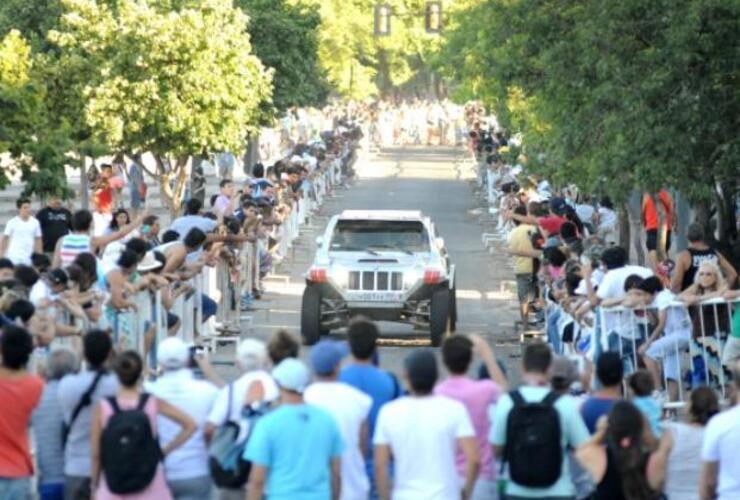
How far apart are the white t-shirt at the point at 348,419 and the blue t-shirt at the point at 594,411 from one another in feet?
3.91

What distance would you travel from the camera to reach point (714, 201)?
1141 inches

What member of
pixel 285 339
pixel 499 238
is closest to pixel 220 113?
pixel 499 238

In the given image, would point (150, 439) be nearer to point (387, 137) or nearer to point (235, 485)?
point (235, 485)

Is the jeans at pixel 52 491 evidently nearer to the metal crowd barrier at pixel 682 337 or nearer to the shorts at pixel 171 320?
the metal crowd barrier at pixel 682 337

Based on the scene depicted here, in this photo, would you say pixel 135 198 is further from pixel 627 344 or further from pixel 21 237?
pixel 627 344

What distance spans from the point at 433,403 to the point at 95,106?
84.9 feet

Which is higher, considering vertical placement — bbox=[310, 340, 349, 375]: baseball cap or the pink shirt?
bbox=[310, 340, 349, 375]: baseball cap

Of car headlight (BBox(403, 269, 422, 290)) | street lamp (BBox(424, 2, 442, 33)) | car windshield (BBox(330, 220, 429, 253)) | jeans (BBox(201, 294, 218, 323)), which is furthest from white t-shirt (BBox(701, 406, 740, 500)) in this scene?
street lamp (BBox(424, 2, 442, 33))

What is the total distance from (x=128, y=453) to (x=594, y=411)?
2543mm

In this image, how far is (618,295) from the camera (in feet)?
67.8

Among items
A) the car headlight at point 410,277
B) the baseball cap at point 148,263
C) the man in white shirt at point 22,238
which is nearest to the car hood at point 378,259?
the car headlight at point 410,277

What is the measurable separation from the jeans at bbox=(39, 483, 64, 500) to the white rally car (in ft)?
46.1

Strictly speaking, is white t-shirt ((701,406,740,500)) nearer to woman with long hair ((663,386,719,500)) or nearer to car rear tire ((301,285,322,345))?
woman with long hair ((663,386,719,500))

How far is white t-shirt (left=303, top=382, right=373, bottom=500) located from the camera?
1252 centimetres
